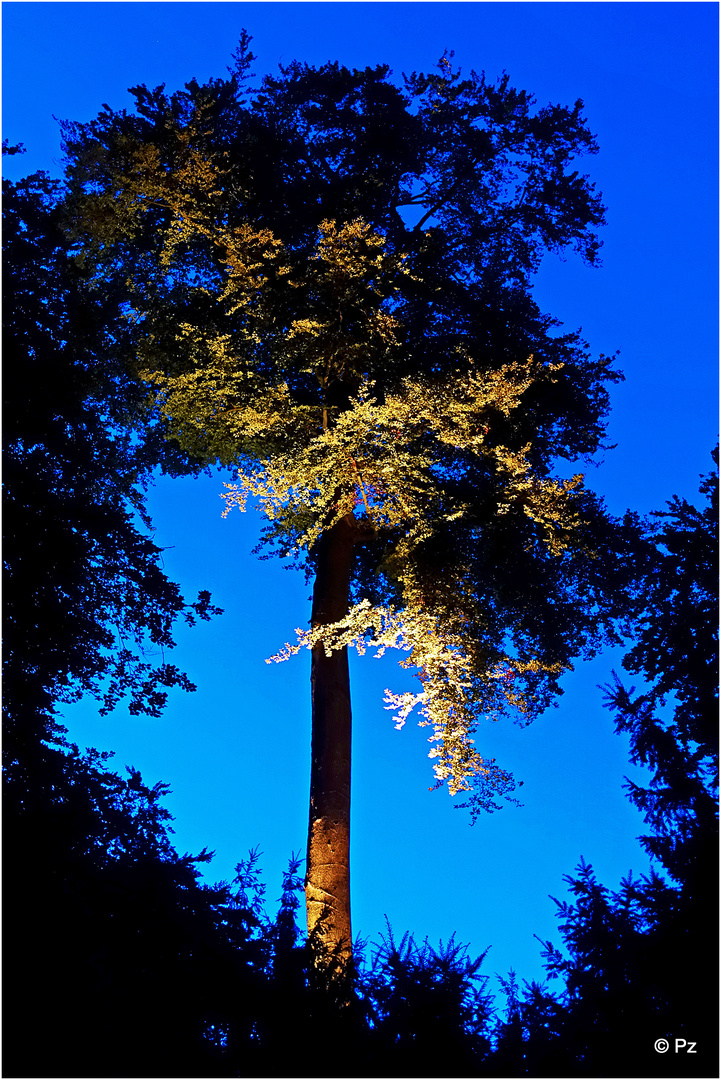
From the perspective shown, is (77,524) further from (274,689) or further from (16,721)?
(274,689)

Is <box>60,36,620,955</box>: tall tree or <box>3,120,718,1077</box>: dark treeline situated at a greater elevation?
<box>60,36,620,955</box>: tall tree

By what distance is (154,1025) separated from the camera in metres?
4.73

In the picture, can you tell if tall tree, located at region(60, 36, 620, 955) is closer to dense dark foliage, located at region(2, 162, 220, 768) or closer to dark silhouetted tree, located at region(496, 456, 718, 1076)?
dense dark foliage, located at region(2, 162, 220, 768)

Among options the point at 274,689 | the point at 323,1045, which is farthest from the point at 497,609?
the point at 274,689

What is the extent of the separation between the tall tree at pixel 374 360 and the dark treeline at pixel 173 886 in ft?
4.17

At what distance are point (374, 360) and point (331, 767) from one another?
5.75 metres

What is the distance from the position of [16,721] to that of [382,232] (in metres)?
9.50

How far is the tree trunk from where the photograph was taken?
28.9 ft

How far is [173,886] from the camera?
340 inches

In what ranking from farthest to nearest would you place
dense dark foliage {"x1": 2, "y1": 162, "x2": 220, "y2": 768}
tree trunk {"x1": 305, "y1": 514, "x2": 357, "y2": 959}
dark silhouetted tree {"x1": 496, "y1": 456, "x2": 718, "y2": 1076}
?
dense dark foliage {"x1": 2, "y1": 162, "x2": 220, "y2": 768}, tree trunk {"x1": 305, "y1": 514, "x2": 357, "y2": 959}, dark silhouetted tree {"x1": 496, "y1": 456, "x2": 718, "y2": 1076}

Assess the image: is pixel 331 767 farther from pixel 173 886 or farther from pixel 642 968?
pixel 642 968

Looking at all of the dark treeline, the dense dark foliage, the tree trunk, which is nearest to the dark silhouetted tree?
the dark treeline

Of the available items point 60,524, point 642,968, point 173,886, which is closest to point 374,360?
point 60,524

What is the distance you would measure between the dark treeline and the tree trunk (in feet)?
2.75
